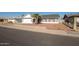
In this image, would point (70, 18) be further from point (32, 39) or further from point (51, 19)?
point (32, 39)

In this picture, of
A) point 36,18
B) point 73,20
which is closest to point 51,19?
point 36,18

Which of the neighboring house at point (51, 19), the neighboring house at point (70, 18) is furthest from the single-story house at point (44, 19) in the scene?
the neighboring house at point (70, 18)

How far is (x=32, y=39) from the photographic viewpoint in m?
3.51

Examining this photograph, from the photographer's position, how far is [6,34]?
354cm

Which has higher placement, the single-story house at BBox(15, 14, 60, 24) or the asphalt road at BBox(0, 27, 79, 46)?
the single-story house at BBox(15, 14, 60, 24)

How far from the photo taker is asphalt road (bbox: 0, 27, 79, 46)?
3486 mm

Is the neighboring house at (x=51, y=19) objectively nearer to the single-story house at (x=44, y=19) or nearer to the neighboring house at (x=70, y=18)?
the single-story house at (x=44, y=19)

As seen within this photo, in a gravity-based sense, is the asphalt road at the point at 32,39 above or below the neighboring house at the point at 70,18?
below

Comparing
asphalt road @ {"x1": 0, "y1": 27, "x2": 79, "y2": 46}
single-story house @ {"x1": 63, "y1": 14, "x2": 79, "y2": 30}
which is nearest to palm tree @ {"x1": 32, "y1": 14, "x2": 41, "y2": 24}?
asphalt road @ {"x1": 0, "y1": 27, "x2": 79, "y2": 46}

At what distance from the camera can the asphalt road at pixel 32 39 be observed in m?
3.49

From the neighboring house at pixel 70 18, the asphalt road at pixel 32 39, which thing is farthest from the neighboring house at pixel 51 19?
the asphalt road at pixel 32 39

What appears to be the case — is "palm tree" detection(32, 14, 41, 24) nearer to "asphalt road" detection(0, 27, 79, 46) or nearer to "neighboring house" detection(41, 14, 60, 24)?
"neighboring house" detection(41, 14, 60, 24)
